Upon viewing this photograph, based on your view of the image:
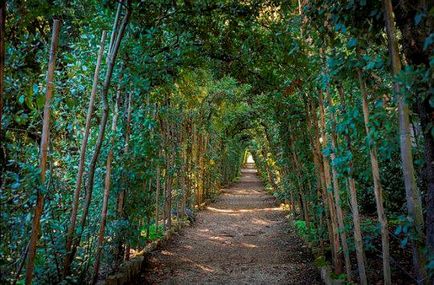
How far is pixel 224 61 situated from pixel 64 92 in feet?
9.61

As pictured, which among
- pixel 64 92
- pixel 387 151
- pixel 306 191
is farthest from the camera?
pixel 306 191

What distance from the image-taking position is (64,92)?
4418mm

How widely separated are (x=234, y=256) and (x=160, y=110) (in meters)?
3.41

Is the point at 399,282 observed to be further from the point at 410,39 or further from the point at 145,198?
the point at 145,198

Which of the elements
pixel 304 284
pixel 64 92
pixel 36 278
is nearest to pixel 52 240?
pixel 36 278

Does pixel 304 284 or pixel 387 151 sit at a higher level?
pixel 387 151

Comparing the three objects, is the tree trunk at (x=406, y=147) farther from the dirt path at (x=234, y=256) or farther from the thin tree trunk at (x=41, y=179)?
the dirt path at (x=234, y=256)

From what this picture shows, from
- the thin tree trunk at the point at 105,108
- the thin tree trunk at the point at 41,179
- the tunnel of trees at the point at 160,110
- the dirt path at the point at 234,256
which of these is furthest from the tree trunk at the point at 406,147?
the dirt path at the point at 234,256

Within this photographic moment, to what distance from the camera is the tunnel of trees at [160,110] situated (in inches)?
114

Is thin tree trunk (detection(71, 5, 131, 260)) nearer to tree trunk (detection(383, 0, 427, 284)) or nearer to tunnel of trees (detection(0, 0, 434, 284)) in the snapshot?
tunnel of trees (detection(0, 0, 434, 284))

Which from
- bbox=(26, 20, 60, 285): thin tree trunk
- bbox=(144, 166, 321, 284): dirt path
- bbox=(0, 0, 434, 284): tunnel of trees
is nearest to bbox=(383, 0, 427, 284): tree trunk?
bbox=(0, 0, 434, 284): tunnel of trees

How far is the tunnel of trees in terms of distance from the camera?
114 inches

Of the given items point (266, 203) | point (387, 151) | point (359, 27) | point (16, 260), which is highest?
point (359, 27)

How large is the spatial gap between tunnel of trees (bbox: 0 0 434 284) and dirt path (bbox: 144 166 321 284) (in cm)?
65
